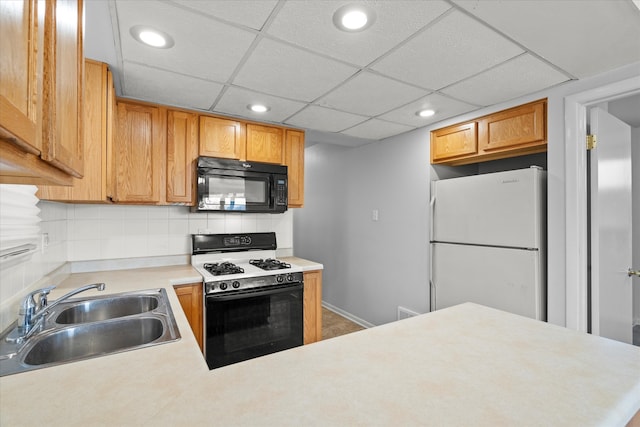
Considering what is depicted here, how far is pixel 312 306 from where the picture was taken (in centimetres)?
271

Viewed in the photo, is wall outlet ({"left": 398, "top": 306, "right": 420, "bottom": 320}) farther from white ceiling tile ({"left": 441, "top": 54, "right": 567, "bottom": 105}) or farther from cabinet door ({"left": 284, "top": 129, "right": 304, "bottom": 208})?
white ceiling tile ({"left": 441, "top": 54, "right": 567, "bottom": 105})

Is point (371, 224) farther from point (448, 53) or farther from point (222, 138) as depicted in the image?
point (448, 53)

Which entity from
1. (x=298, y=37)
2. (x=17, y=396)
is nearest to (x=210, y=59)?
(x=298, y=37)

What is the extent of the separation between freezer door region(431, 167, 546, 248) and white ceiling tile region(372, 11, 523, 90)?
0.84m

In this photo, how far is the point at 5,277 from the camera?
1.19m

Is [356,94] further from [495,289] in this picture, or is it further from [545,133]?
[495,289]

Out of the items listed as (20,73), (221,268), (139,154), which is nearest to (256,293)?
(221,268)

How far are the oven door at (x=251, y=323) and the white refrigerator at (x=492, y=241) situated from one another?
1294 millimetres

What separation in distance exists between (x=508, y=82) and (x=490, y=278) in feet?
4.46

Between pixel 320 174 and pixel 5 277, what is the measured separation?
3647 mm

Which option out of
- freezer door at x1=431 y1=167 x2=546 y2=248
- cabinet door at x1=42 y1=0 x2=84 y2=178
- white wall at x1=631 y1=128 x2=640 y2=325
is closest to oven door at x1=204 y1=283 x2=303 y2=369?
freezer door at x1=431 y1=167 x2=546 y2=248

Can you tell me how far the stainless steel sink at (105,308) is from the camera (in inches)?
59.4

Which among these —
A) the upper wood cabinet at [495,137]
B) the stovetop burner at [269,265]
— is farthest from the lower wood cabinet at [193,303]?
the upper wood cabinet at [495,137]

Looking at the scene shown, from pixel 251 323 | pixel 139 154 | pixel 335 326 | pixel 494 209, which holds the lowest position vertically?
pixel 335 326
